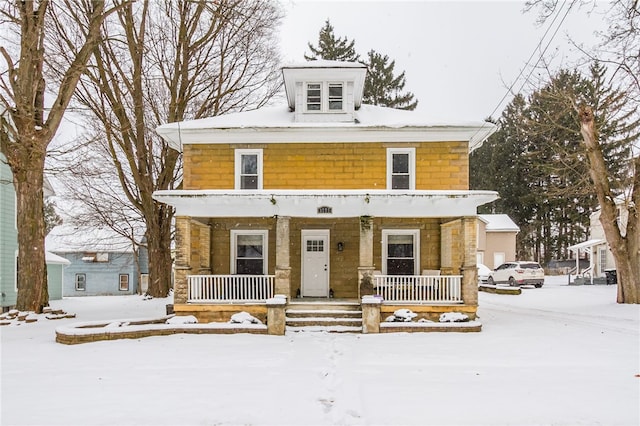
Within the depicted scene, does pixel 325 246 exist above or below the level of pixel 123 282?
above

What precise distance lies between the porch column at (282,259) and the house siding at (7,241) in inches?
468

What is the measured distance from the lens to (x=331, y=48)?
39.8m

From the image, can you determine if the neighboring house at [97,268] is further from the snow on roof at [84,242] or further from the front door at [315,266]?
the front door at [315,266]

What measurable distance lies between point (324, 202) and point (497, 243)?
2838cm

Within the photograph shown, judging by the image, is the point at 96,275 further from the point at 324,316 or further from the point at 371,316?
the point at 371,316

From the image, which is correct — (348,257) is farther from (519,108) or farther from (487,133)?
(519,108)

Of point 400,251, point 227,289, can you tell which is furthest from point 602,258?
point 227,289

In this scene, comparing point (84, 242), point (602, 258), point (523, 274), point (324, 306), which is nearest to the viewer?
point (324, 306)

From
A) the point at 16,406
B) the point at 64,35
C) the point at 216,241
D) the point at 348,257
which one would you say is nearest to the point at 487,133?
the point at 348,257

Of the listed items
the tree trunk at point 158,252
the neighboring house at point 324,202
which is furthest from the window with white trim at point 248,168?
the tree trunk at point 158,252

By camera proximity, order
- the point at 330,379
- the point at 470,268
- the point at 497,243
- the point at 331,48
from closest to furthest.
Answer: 1. the point at 330,379
2. the point at 470,268
3. the point at 497,243
4. the point at 331,48

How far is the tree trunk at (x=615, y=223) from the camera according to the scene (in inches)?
620

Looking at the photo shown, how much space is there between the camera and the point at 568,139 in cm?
4081

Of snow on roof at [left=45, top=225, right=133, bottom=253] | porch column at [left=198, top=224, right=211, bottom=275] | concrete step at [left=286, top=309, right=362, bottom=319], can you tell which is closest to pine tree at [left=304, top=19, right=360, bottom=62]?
snow on roof at [left=45, top=225, right=133, bottom=253]
